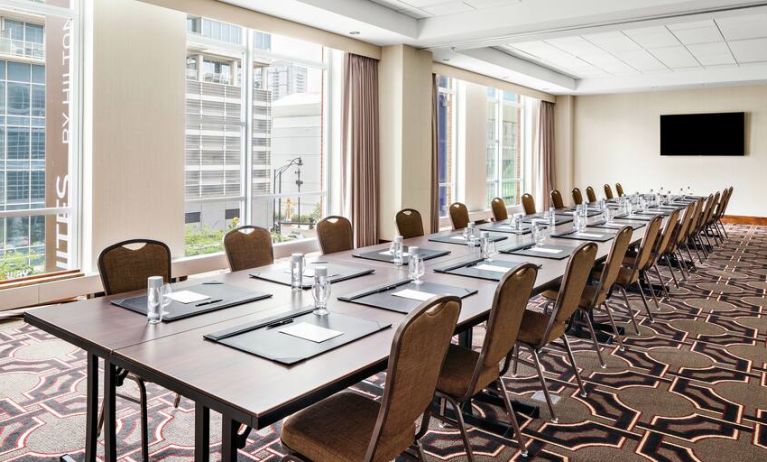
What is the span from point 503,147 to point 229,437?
1183 centimetres

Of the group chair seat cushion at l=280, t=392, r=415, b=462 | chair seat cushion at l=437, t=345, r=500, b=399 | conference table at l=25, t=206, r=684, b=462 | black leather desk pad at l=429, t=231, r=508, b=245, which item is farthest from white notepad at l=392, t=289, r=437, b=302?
black leather desk pad at l=429, t=231, r=508, b=245

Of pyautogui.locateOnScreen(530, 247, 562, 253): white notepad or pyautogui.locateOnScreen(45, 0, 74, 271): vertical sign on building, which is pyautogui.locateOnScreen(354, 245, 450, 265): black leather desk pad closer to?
pyautogui.locateOnScreen(530, 247, 562, 253): white notepad

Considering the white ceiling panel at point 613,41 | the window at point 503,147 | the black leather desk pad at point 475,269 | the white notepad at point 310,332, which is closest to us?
the white notepad at point 310,332

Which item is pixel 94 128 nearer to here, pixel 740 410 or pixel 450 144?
pixel 740 410

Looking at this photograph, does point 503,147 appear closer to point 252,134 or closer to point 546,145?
point 546,145

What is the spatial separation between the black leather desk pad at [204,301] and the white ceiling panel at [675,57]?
894 cm

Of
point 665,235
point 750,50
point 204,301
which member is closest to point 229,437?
point 204,301

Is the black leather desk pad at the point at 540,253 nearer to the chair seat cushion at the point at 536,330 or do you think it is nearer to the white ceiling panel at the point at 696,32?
the chair seat cushion at the point at 536,330

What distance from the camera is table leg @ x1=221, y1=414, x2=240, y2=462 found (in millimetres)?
1764

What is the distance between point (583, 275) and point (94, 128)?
4.42m

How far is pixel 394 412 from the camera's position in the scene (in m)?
1.81

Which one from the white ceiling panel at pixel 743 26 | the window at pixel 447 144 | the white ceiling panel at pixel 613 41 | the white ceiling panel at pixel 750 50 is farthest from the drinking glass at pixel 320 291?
the white ceiling panel at pixel 750 50

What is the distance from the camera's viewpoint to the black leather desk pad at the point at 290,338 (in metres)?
2.00

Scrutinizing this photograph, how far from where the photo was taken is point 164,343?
6.93 feet
